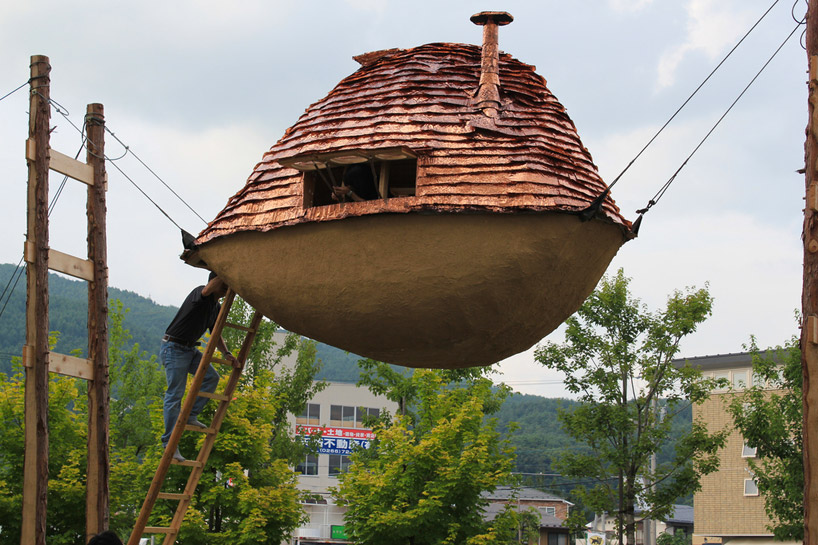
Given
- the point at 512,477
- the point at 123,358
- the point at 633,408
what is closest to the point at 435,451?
the point at 512,477

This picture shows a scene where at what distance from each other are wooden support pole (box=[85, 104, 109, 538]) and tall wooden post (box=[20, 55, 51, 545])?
0.68 metres

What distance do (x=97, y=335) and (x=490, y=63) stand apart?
6487 mm

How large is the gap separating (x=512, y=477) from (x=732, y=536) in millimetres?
25158

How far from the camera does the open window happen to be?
7.92m

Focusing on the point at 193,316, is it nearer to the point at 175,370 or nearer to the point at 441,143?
the point at 175,370

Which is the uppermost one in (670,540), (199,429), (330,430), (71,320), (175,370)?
(71,320)

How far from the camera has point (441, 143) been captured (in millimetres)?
8086

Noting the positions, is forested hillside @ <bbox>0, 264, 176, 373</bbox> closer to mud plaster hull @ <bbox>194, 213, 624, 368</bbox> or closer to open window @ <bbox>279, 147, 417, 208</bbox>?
open window @ <bbox>279, 147, 417, 208</bbox>

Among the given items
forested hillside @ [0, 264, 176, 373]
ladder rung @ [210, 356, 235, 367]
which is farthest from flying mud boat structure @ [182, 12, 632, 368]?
forested hillside @ [0, 264, 176, 373]

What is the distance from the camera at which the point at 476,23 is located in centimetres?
887

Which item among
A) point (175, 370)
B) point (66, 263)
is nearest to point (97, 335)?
point (66, 263)

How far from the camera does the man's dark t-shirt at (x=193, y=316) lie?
33.8 ft

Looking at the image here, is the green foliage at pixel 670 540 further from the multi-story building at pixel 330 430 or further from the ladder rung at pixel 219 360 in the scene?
the ladder rung at pixel 219 360

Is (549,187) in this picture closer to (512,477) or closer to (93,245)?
(93,245)
